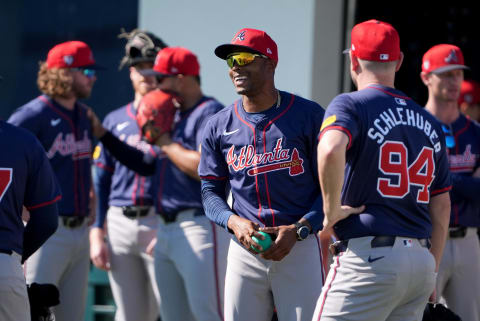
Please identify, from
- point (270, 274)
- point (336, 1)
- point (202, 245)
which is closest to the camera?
point (270, 274)

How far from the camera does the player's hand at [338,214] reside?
3.36 meters

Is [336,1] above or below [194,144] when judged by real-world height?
above

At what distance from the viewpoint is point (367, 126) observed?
3.37m

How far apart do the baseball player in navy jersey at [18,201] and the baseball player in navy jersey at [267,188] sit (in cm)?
78

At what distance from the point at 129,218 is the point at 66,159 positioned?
550mm

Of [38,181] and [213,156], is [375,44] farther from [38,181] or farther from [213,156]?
[38,181]

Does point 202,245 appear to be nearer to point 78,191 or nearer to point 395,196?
point 78,191

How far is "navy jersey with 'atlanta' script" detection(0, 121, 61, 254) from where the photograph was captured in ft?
11.7

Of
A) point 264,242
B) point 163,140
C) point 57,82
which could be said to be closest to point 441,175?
point 264,242

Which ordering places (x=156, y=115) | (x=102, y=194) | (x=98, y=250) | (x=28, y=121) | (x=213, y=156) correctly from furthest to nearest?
(x=102, y=194)
(x=98, y=250)
(x=28, y=121)
(x=156, y=115)
(x=213, y=156)

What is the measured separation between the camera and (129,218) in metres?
5.34

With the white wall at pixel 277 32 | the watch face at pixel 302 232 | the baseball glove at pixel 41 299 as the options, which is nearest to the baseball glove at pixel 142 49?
the white wall at pixel 277 32

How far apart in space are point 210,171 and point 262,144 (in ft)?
1.09

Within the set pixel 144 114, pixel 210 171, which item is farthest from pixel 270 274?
pixel 144 114
